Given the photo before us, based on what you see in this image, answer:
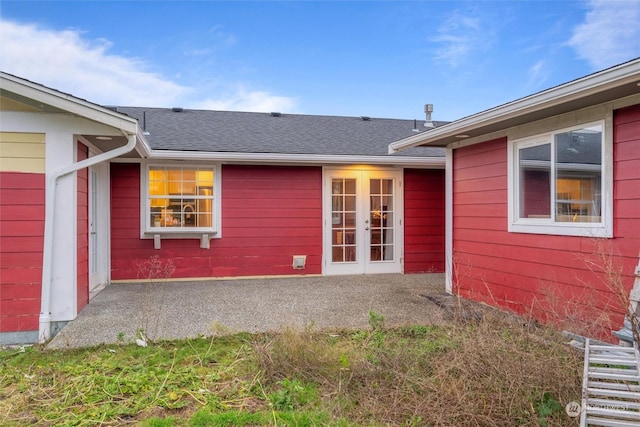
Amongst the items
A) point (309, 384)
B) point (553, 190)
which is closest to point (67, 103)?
point (309, 384)

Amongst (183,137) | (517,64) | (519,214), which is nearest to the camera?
(519,214)

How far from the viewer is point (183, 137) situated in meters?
7.58

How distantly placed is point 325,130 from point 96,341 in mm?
6279

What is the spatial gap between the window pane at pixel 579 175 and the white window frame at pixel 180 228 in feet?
17.5

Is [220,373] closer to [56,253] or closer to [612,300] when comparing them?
[56,253]

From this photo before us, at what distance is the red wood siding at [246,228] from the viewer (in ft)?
23.7

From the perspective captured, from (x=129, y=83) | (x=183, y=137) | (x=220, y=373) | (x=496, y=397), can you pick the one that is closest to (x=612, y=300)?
(x=496, y=397)

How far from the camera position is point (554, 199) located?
4.46 m

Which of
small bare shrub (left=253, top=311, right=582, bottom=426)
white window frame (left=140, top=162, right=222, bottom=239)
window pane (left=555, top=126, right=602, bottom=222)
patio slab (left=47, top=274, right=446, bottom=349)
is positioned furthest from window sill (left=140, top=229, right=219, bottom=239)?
window pane (left=555, top=126, right=602, bottom=222)

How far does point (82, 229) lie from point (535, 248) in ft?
17.3

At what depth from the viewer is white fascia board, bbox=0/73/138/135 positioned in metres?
3.99

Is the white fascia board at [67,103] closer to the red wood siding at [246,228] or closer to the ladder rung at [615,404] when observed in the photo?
the red wood siding at [246,228]

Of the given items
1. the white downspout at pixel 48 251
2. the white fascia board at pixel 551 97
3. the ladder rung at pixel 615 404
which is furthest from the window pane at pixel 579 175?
the white downspout at pixel 48 251

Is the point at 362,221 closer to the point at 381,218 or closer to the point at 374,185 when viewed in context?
the point at 381,218
